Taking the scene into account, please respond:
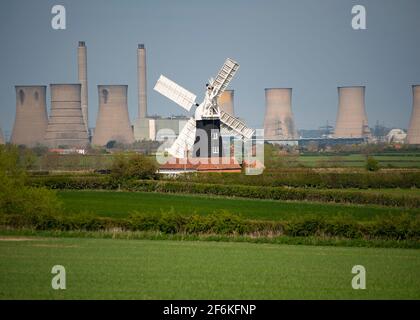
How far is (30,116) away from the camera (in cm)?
8150

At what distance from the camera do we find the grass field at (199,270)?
12.0 metres

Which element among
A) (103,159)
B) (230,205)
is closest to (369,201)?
(230,205)

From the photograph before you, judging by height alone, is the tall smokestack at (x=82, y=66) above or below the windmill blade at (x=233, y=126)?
above

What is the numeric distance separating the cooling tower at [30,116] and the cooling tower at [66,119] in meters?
0.94

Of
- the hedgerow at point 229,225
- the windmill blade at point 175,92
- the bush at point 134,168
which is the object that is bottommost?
the hedgerow at point 229,225

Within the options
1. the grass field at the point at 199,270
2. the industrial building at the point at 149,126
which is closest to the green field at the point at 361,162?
the grass field at the point at 199,270

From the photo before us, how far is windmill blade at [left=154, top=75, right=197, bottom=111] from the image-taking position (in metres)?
41.3

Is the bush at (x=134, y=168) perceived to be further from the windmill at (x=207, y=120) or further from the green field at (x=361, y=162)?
the green field at (x=361, y=162)

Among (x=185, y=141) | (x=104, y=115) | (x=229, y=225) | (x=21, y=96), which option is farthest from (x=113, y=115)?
(x=229, y=225)

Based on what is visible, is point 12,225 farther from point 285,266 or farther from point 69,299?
point 69,299

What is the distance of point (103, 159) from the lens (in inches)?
2394

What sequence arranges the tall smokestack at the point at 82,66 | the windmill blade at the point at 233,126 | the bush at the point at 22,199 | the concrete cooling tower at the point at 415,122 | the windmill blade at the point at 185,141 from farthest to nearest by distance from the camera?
the tall smokestack at the point at 82,66 < the concrete cooling tower at the point at 415,122 < the windmill blade at the point at 233,126 < the windmill blade at the point at 185,141 < the bush at the point at 22,199

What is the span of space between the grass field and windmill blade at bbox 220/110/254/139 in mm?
22553

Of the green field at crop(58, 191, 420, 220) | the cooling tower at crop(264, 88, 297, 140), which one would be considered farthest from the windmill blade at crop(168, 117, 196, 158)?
the cooling tower at crop(264, 88, 297, 140)
